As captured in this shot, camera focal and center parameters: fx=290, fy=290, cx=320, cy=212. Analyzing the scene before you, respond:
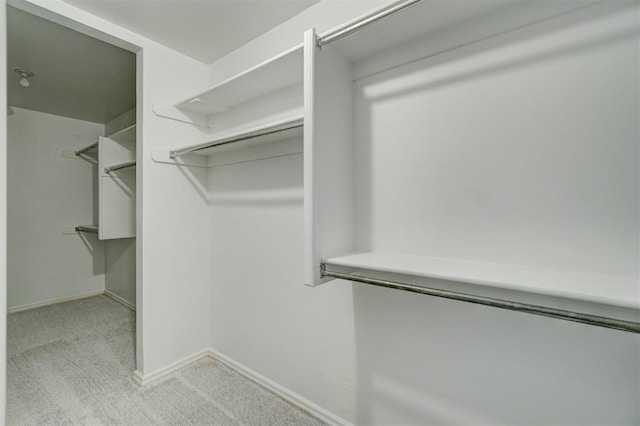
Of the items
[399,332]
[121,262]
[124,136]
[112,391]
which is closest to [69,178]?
[121,262]

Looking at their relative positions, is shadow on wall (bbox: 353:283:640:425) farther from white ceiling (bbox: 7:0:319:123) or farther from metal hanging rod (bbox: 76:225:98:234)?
metal hanging rod (bbox: 76:225:98:234)

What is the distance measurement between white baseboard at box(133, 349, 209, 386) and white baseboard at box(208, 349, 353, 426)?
5.8 inches

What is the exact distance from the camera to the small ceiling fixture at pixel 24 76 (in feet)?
7.87

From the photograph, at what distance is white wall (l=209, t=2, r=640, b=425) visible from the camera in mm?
928

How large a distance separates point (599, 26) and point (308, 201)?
110 centimetres

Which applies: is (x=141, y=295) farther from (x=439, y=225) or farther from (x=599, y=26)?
(x=599, y=26)

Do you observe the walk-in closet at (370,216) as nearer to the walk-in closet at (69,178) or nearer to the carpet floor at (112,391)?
the carpet floor at (112,391)

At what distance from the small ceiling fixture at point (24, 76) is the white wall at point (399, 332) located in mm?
1619

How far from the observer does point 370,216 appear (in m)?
1.40

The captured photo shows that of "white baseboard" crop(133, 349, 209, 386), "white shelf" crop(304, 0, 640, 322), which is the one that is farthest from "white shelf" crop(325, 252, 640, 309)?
"white baseboard" crop(133, 349, 209, 386)

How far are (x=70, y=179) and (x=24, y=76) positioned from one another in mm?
1493

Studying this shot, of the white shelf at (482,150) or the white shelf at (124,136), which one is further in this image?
the white shelf at (124,136)

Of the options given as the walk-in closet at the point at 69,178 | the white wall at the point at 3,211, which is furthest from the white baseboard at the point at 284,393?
the walk-in closet at the point at 69,178

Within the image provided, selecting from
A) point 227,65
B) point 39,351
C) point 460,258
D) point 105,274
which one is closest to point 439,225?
point 460,258
